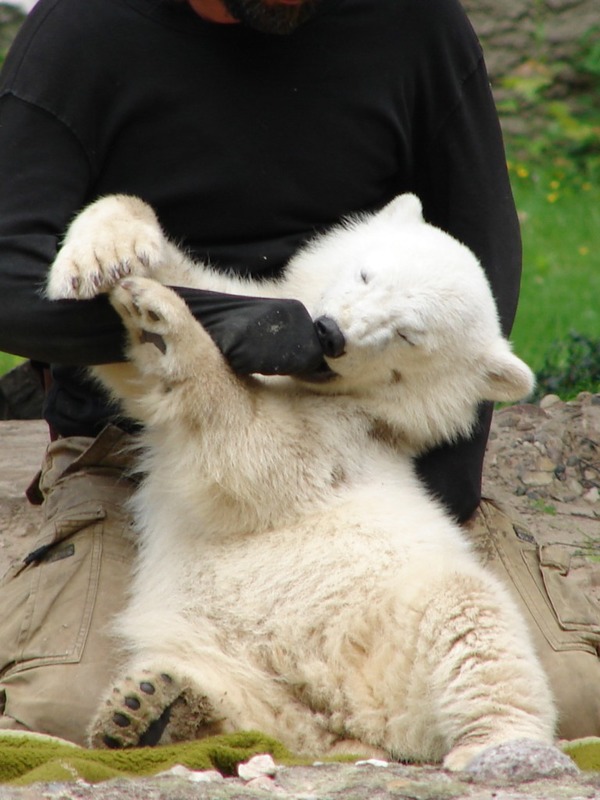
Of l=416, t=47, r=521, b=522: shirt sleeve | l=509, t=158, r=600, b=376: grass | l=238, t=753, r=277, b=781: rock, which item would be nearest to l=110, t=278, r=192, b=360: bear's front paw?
l=238, t=753, r=277, b=781: rock

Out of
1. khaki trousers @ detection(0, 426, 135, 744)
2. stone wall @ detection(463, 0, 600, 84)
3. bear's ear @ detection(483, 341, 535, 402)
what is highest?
bear's ear @ detection(483, 341, 535, 402)

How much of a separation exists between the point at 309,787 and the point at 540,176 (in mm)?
9646

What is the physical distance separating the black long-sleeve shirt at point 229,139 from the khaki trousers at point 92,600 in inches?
9.2

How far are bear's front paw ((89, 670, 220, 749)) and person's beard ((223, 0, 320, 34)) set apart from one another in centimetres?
198

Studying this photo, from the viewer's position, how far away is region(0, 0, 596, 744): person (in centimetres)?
355

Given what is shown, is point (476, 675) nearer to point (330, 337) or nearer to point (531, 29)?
point (330, 337)

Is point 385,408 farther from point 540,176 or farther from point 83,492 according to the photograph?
point 540,176

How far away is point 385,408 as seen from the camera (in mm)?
3725

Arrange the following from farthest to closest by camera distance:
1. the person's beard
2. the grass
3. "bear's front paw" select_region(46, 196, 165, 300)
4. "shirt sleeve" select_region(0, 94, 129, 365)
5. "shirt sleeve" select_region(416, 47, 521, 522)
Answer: the grass
"shirt sleeve" select_region(416, 47, 521, 522)
the person's beard
"shirt sleeve" select_region(0, 94, 129, 365)
"bear's front paw" select_region(46, 196, 165, 300)

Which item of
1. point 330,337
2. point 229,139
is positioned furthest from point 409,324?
point 229,139

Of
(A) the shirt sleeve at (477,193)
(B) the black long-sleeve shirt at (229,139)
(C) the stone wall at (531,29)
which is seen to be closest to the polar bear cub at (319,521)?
(B) the black long-sleeve shirt at (229,139)

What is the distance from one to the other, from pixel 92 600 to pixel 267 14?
1.90 meters

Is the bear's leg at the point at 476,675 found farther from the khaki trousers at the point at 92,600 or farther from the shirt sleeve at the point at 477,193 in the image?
the shirt sleeve at the point at 477,193

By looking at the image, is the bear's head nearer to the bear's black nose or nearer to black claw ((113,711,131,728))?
the bear's black nose
